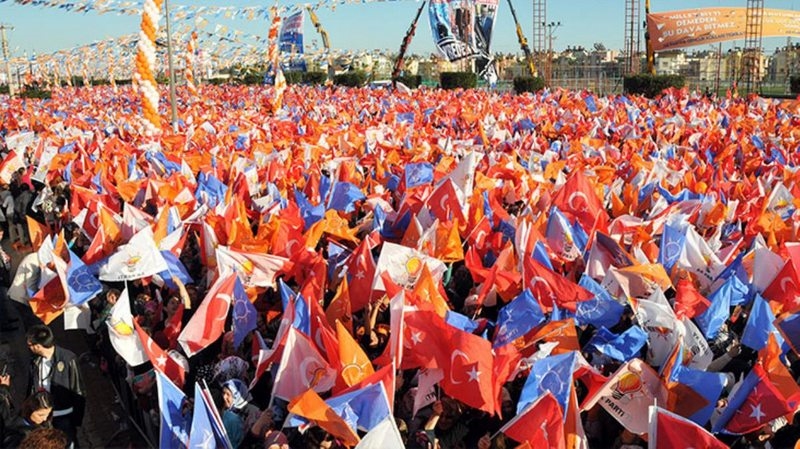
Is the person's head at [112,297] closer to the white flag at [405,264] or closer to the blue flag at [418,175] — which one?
the white flag at [405,264]

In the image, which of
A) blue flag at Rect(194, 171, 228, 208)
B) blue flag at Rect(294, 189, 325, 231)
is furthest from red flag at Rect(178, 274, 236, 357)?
blue flag at Rect(194, 171, 228, 208)

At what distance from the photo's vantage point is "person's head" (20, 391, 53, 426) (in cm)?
441

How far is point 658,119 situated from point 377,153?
8.55 meters

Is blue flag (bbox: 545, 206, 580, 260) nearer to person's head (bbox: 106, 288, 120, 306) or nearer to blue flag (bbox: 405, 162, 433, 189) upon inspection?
blue flag (bbox: 405, 162, 433, 189)

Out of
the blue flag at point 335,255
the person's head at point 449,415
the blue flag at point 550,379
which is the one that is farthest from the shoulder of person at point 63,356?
the blue flag at point 550,379

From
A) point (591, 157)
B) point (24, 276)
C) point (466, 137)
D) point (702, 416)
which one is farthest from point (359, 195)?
point (466, 137)

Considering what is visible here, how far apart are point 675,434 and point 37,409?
367 centimetres

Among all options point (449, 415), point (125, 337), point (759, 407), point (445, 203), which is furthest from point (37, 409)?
point (445, 203)

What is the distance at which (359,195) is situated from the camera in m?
9.29

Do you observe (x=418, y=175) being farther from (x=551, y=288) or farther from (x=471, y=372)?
(x=471, y=372)

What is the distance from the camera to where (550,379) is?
4340 millimetres

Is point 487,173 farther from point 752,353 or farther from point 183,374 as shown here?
point 183,374

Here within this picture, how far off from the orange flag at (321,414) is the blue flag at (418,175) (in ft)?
20.7

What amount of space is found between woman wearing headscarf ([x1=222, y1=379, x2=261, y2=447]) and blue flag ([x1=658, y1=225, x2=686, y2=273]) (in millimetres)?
3899
